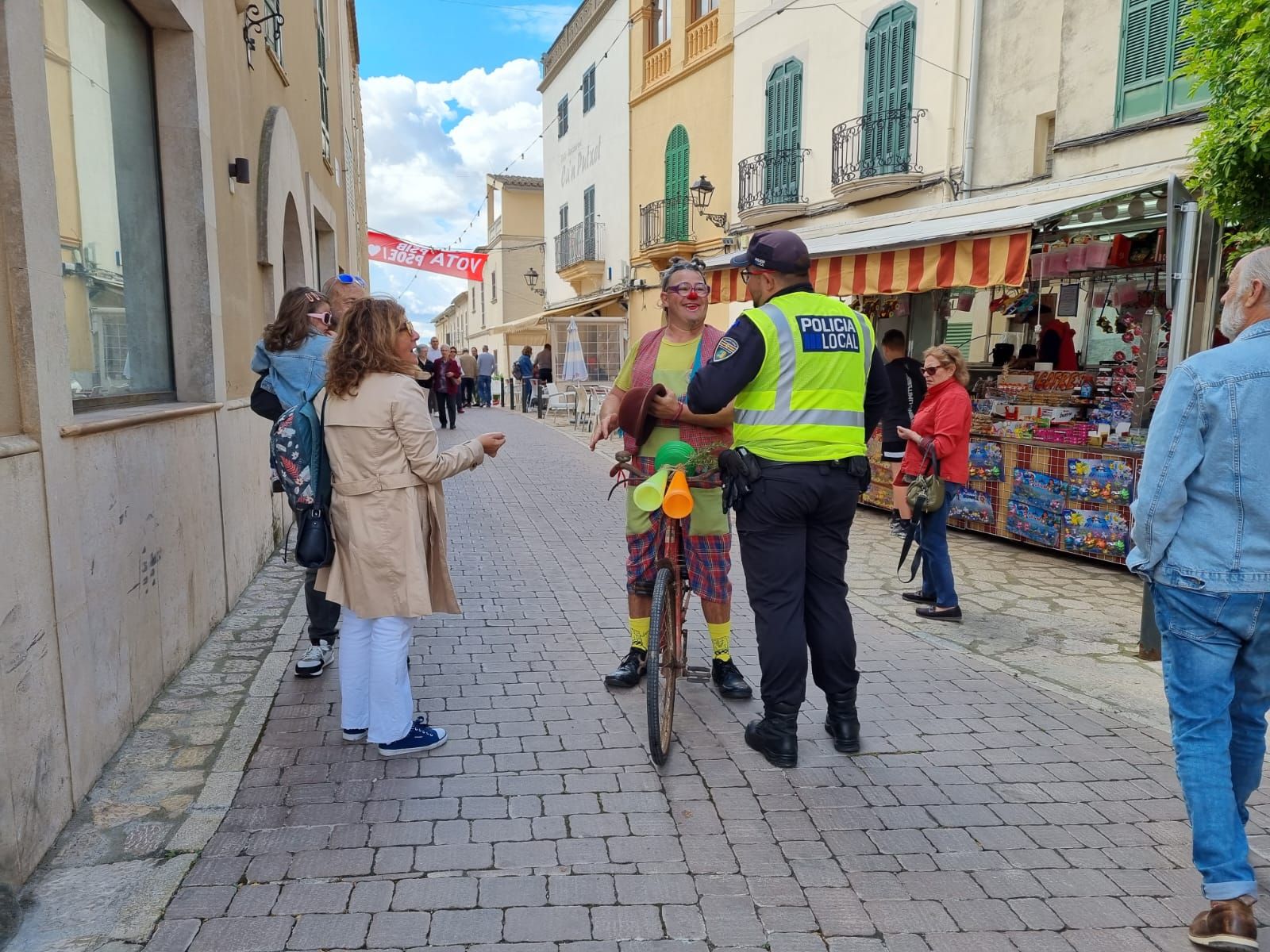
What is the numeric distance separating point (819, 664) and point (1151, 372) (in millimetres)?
4943

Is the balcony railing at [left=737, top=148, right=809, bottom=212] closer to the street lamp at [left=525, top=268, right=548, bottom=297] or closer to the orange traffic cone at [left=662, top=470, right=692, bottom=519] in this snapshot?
the orange traffic cone at [left=662, top=470, right=692, bottom=519]

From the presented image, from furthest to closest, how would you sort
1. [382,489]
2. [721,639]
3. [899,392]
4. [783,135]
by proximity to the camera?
[783,135] < [899,392] < [721,639] < [382,489]

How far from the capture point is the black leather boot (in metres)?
3.66

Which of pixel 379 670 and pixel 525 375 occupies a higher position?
pixel 525 375

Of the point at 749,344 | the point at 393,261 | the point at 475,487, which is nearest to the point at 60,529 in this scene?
the point at 749,344

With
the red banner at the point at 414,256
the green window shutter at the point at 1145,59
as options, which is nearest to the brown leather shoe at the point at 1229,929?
the green window shutter at the point at 1145,59

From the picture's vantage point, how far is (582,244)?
84.3 feet

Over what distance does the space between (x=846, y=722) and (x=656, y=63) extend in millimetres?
19053

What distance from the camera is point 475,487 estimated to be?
36.1ft

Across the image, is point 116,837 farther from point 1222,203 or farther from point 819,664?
Answer: point 1222,203

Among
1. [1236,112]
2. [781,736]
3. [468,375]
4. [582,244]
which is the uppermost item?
[582,244]

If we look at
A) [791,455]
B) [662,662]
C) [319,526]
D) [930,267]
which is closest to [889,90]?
[930,267]

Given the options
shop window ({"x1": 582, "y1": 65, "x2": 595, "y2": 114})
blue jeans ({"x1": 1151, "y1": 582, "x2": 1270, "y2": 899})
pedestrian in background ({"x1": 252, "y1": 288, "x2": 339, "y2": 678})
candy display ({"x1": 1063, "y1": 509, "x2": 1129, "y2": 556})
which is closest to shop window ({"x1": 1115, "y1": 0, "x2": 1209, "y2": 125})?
candy display ({"x1": 1063, "y1": 509, "x2": 1129, "y2": 556})

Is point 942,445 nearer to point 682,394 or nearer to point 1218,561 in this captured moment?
point 682,394
